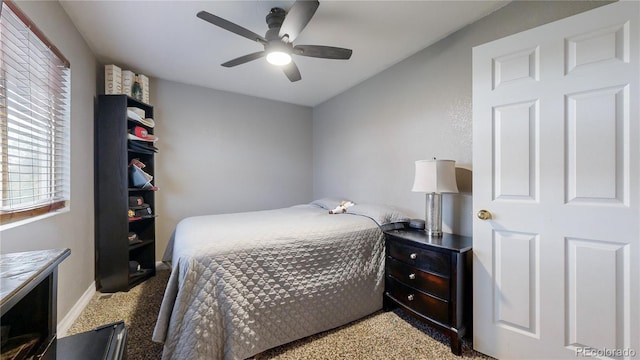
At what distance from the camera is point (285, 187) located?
3867 mm

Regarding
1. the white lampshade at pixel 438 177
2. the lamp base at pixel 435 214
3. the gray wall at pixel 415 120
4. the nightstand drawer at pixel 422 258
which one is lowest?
the nightstand drawer at pixel 422 258

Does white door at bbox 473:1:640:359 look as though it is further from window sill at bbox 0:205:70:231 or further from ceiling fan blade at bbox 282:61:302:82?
window sill at bbox 0:205:70:231

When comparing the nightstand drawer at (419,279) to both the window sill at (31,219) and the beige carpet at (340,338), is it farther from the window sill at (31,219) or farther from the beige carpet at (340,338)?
the window sill at (31,219)

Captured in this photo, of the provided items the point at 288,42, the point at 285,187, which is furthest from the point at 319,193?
the point at 288,42

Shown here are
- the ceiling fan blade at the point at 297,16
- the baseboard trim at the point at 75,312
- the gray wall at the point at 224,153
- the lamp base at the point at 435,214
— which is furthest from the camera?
the gray wall at the point at 224,153

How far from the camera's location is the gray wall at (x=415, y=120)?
183 centimetres

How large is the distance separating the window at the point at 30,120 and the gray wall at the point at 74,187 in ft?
0.23

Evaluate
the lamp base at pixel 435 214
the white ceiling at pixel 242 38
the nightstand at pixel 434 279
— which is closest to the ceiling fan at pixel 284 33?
the white ceiling at pixel 242 38

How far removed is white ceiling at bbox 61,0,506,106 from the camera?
5.65 ft

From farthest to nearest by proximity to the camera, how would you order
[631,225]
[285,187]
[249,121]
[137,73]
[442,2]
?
[285,187]
[249,121]
[137,73]
[442,2]
[631,225]

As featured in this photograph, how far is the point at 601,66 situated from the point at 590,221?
0.78m

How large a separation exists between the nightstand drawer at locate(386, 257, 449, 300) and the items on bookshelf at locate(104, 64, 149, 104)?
307cm

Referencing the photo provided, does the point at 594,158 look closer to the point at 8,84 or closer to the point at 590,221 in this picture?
the point at 590,221

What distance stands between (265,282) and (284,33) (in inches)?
66.4
